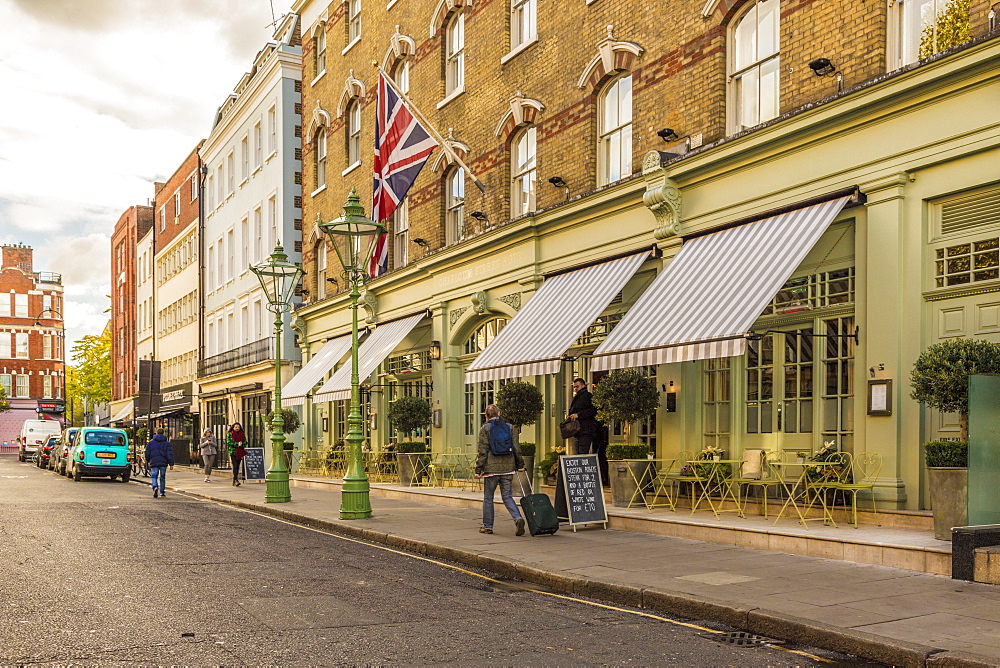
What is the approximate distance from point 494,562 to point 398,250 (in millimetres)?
15797

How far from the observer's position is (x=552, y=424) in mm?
18625

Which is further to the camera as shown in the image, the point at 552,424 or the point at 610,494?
the point at 552,424

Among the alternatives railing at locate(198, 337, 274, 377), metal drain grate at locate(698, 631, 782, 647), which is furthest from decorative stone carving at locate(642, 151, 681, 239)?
railing at locate(198, 337, 274, 377)

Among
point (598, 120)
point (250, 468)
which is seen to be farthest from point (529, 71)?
point (250, 468)

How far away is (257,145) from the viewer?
39094 millimetres

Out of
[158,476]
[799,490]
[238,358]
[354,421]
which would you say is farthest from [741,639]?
[238,358]

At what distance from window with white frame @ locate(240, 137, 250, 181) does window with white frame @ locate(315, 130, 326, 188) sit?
9508 millimetres

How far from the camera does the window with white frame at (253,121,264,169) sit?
38.6 metres

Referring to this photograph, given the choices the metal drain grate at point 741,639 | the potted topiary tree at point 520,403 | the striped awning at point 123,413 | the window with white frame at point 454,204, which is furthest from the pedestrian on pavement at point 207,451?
the striped awning at point 123,413

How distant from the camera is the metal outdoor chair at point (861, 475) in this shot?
11766mm

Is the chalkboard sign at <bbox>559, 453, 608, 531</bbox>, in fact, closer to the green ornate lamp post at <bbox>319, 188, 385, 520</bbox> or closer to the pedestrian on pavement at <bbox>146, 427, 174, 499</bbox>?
the green ornate lamp post at <bbox>319, 188, 385, 520</bbox>

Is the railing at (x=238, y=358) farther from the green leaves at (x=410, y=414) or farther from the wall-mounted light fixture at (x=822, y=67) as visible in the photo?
the wall-mounted light fixture at (x=822, y=67)

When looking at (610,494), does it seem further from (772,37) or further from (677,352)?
(772,37)

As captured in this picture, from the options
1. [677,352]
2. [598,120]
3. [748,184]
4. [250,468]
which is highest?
[598,120]
